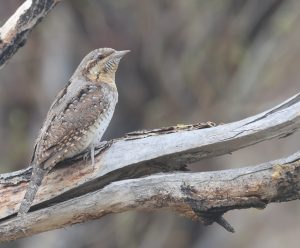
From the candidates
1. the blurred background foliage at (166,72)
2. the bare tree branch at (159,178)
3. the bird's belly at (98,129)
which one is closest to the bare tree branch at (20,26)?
the bird's belly at (98,129)

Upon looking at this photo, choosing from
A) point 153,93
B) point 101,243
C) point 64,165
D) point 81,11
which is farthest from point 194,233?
point 64,165

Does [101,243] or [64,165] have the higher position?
[101,243]

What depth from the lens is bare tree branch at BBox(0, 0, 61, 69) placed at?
5.30 m

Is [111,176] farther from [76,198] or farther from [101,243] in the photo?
[101,243]

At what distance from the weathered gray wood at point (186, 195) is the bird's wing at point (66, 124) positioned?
13.3 inches

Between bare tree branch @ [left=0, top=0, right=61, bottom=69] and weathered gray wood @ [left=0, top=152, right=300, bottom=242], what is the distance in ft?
3.69

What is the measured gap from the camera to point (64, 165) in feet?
16.5

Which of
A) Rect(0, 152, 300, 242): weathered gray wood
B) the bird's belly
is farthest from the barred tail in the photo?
the bird's belly

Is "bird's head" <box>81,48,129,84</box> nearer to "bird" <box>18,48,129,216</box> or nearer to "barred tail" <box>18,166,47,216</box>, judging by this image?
"bird" <box>18,48,129,216</box>

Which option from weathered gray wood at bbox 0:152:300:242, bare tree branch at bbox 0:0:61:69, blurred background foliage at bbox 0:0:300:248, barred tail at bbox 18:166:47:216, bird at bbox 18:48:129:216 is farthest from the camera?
blurred background foliage at bbox 0:0:300:248

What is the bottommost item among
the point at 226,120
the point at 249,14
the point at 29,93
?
the point at 226,120

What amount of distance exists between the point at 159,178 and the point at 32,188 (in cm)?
73

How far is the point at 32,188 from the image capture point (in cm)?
475

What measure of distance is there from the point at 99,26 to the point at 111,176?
5072 mm
